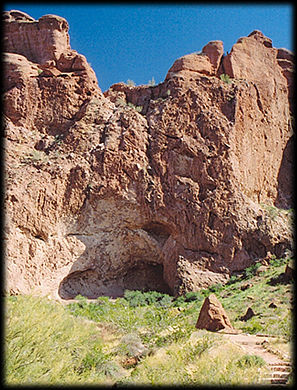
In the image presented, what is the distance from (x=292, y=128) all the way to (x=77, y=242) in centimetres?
1965

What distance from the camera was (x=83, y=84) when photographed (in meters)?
21.5

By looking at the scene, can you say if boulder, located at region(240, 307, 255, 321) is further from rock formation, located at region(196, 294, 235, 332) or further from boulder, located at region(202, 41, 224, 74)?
boulder, located at region(202, 41, 224, 74)

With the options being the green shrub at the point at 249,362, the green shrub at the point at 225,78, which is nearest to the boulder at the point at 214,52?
the green shrub at the point at 225,78

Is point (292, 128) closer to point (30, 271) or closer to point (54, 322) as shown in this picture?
point (30, 271)

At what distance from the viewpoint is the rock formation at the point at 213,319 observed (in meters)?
10.1

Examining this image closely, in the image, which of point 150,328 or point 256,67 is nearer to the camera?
point 150,328

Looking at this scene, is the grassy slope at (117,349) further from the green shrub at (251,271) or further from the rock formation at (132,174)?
the rock formation at (132,174)

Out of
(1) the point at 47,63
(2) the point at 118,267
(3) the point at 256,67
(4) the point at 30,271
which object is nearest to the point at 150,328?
(4) the point at 30,271

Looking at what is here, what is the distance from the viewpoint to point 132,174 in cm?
1934

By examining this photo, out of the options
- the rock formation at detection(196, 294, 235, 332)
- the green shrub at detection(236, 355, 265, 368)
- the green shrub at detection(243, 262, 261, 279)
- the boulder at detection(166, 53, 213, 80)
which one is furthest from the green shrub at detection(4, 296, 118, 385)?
the boulder at detection(166, 53, 213, 80)

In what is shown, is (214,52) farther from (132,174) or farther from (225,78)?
(132,174)

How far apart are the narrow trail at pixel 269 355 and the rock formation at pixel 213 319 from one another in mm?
505

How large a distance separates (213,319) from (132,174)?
1101cm

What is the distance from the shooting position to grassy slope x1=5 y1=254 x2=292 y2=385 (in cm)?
505
